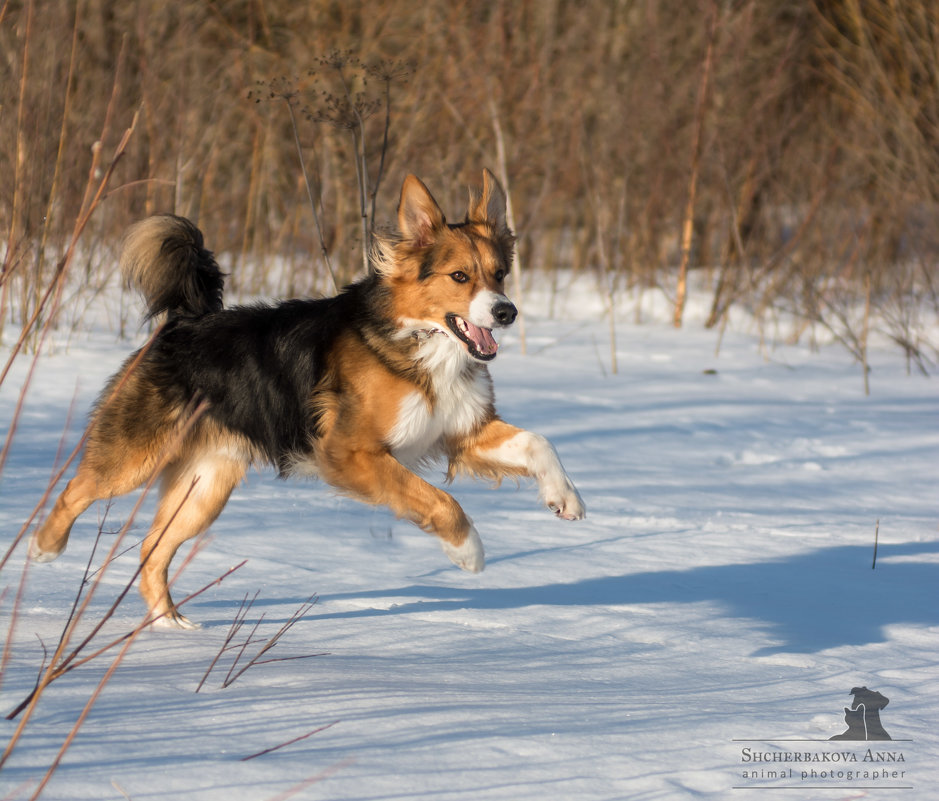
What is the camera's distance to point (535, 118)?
12.5 m

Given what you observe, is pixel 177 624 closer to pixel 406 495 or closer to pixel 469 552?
pixel 406 495

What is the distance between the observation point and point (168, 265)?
13.6ft

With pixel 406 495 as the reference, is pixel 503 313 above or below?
above

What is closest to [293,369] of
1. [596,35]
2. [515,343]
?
[515,343]

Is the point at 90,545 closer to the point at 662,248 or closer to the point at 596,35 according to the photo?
the point at 662,248

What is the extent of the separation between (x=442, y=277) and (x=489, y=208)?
0.52m

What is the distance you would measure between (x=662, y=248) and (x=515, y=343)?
4.04 m

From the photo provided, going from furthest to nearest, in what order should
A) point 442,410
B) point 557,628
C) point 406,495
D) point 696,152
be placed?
point 696,152, point 442,410, point 406,495, point 557,628

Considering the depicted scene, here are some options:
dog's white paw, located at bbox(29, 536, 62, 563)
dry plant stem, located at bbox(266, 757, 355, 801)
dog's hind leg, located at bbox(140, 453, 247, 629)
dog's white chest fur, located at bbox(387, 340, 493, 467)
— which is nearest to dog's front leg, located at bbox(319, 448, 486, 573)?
dog's white chest fur, located at bbox(387, 340, 493, 467)

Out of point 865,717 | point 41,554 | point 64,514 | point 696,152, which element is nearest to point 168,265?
Result: point 64,514

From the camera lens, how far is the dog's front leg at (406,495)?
3.66 metres

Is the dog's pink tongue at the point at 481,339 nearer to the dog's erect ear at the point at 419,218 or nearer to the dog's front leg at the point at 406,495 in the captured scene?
the dog's erect ear at the point at 419,218

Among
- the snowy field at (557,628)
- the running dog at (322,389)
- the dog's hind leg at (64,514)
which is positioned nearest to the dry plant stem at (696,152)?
the snowy field at (557,628)

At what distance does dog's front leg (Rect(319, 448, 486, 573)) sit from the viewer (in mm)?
3662
